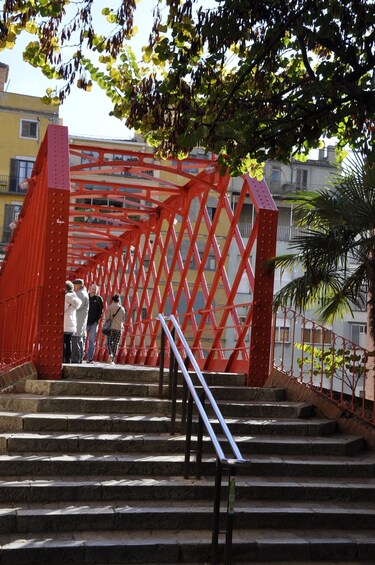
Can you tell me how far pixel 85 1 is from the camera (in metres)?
9.12

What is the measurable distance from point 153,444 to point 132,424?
507 millimetres

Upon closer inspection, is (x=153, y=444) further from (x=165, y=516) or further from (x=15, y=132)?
(x=15, y=132)

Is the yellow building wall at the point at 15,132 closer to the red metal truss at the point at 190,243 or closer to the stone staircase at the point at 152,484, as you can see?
the red metal truss at the point at 190,243

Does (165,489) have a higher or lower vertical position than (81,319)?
lower

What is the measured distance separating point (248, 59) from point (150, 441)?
153 inches

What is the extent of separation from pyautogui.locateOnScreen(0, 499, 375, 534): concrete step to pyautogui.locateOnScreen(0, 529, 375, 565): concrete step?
0.25 feet

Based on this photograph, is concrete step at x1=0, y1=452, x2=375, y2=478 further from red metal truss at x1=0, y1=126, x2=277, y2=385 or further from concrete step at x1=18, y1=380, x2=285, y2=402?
red metal truss at x1=0, y1=126, x2=277, y2=385

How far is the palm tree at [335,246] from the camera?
37.7 feet

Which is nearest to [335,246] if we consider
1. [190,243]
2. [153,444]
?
[153,444]

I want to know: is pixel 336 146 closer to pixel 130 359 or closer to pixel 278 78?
pixel 278 78

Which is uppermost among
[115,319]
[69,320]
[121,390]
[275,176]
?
[275,176]

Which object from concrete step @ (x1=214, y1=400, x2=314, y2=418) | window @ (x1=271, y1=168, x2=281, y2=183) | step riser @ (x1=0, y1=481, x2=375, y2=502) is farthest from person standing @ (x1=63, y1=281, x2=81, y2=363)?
window @ (x1=271, y1=168, x2=281, y2=183)

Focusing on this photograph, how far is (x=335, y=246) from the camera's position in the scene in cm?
1142

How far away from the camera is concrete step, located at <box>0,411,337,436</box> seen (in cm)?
938
